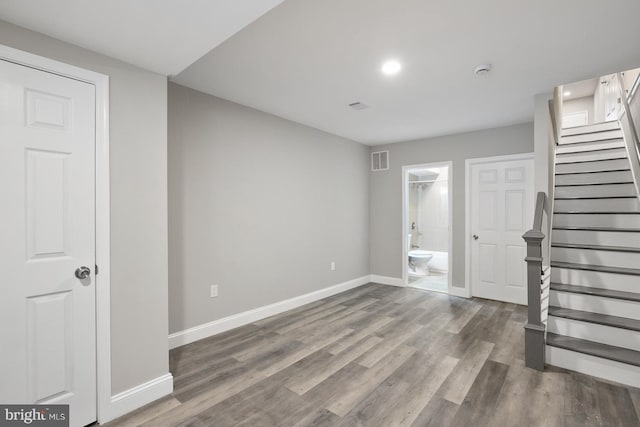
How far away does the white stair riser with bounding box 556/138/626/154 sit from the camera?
4.41m

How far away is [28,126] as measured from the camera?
5.30ft

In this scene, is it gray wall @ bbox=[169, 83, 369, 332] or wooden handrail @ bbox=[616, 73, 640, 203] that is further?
wooden handrail @ bbox=[616, 73, 640, 203]

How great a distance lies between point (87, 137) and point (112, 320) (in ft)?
3.82

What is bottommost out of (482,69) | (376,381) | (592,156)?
(376,381)

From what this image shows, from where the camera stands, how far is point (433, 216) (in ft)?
22.2

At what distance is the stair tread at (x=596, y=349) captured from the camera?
224 centimetres

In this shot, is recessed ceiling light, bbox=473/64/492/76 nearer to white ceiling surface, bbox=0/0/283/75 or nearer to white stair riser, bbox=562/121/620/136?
white ceiling surface, bbox=0/0/283/75

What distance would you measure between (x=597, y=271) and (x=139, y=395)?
13.0ft

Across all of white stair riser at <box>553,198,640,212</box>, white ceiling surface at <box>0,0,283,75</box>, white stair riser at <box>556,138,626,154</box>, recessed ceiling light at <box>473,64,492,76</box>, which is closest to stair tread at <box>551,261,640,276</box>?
white stair riser at <box>553,198,640,212</box>

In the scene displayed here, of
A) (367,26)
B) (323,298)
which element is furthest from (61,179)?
(323,298)

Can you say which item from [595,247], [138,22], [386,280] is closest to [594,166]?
[595,247]

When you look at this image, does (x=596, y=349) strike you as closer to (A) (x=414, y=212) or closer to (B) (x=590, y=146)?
(B) (x=590, y=146)

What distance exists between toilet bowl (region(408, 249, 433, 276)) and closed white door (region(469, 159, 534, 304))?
1533mm

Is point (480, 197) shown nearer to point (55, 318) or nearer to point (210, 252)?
point (210, 252)
